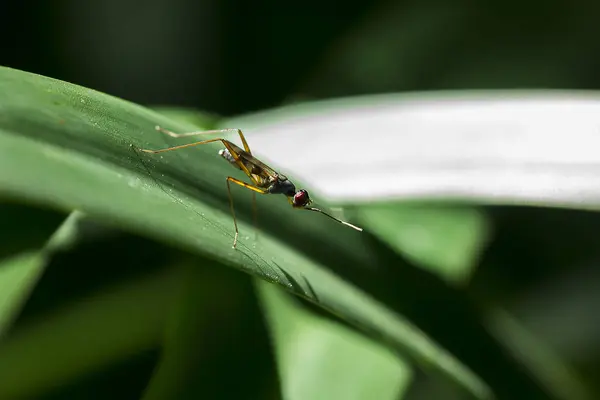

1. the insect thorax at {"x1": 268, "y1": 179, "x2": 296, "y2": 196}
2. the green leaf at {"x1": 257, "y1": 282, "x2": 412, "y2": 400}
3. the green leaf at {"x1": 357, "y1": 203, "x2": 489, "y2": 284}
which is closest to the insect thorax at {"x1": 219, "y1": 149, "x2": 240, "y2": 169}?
the insect thorax at {"x1": 268, "y1": 179, "x2": 296, "y2": 196}

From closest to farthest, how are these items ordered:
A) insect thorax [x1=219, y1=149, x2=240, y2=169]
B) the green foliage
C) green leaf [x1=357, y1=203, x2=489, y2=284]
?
the green foliage < insect thorax [x1=219, y1=149, x2=240, y2=169] < green leaf [x1=357, y1=203, x2=489, y2=284]

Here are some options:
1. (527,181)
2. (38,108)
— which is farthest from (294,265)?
(527,181)

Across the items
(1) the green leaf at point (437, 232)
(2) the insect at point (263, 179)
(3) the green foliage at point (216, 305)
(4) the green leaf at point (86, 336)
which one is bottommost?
(4) the green leaf at point (86, 336)

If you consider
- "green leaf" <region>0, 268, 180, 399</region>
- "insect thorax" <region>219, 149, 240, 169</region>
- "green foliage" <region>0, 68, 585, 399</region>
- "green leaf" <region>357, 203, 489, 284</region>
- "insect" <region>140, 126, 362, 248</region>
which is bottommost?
"green leaf" <region>0, 268, 180, 399</region>

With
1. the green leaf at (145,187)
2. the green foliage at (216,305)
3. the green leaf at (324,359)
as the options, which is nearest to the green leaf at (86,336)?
the green foliage at (216,305)

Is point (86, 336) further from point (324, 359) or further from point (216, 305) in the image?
point (324, 359)

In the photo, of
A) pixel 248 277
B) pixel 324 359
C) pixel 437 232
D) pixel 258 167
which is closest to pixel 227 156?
pixel 258 167

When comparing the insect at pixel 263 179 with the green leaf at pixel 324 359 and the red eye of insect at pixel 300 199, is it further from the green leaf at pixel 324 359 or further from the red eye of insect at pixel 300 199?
the green leaf at pixel 324 359

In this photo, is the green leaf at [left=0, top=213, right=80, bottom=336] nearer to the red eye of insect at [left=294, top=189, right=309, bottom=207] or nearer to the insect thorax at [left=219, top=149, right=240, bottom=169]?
the insect thorax at [left=219, top=149, right=240, bottom=169]

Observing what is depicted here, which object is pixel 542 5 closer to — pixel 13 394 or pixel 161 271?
pixel 161 271
